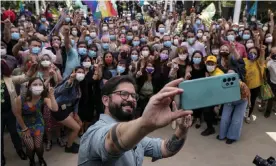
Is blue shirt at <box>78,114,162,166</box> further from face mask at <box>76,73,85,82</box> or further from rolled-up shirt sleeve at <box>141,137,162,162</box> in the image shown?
face mask at <box>76,73,85,82</box>

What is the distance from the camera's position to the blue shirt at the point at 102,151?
130 cm

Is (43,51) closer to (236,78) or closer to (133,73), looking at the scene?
(133,73)

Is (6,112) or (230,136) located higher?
(6,112)

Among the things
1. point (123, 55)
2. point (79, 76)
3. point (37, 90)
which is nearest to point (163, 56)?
point (123, 55)

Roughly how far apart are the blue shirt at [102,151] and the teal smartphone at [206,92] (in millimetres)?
357

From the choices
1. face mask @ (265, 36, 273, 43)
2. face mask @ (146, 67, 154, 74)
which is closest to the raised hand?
face mask @ (146, 67, 154, 74)

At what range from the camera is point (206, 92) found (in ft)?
3.95

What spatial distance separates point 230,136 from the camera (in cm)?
503

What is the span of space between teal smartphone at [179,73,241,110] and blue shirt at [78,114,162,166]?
357mm

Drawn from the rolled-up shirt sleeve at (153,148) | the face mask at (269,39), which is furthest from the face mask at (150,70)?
the face mask at (269,39)

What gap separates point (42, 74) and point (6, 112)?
860 millimetres

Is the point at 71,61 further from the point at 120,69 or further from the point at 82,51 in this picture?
the point at 120,69

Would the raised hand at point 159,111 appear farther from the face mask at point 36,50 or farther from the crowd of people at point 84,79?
the face mask at point 36,50

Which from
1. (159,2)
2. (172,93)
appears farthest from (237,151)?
(159,2)
